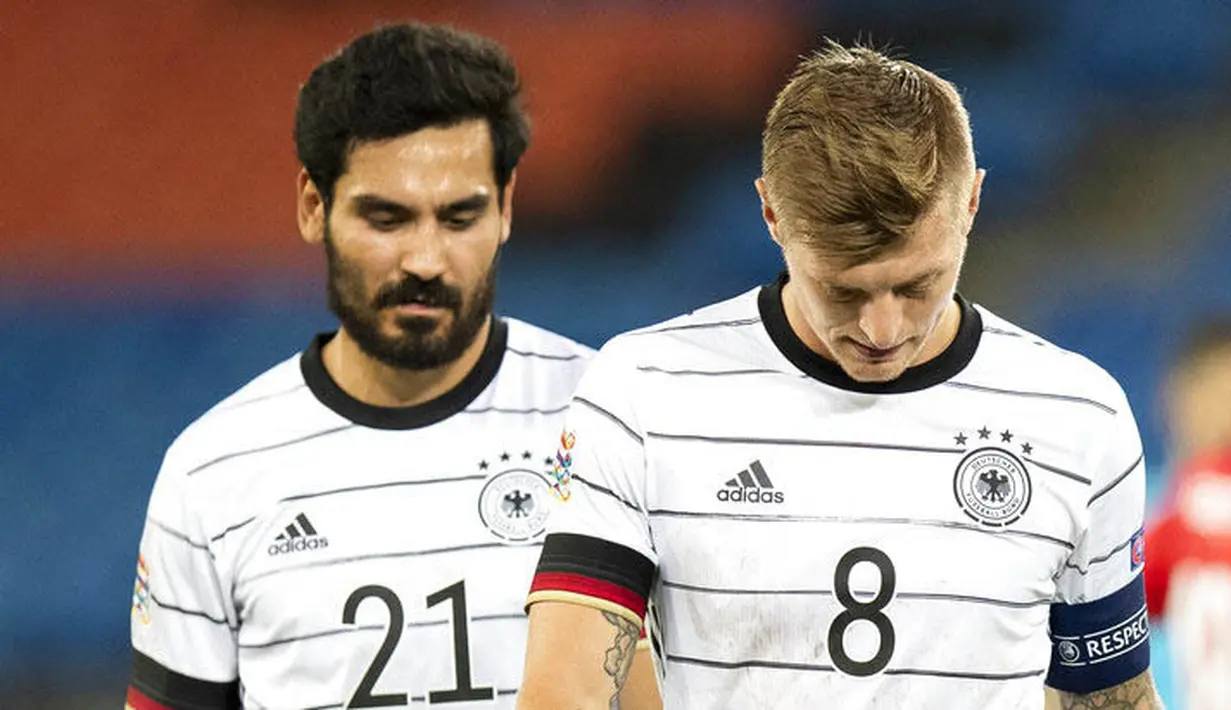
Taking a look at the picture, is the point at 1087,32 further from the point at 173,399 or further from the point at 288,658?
the point at 288,658

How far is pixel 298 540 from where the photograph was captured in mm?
2438

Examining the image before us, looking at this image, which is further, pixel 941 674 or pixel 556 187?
pixel 556 187

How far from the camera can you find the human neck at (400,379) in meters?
2.51

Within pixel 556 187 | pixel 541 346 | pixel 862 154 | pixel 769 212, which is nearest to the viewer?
pixel 862 154

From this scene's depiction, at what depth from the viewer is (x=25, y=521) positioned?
14.7ft

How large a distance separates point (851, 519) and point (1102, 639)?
314mm

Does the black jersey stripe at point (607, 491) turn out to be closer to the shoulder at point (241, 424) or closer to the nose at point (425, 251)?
the nose at point (425, 251)

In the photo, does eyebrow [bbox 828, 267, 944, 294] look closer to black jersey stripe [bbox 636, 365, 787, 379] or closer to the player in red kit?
black jersey stripe [bbox 636, 365, 787, 379]

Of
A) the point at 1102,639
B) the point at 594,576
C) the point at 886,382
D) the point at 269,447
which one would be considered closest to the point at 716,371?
the point at 886,382

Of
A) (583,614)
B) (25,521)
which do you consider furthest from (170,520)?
(25,521)

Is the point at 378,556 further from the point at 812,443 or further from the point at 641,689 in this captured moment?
the point at 812,443

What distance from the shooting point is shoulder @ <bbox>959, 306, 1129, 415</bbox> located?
6.69 ft

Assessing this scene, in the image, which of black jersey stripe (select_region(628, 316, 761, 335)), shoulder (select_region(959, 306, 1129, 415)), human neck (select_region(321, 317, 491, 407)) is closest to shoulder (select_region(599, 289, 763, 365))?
black jersey stripe (select_region(628, 316, 761, 335))

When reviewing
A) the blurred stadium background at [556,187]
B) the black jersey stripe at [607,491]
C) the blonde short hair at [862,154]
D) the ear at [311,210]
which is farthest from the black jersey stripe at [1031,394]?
the blurred stadium background at [556,187]
